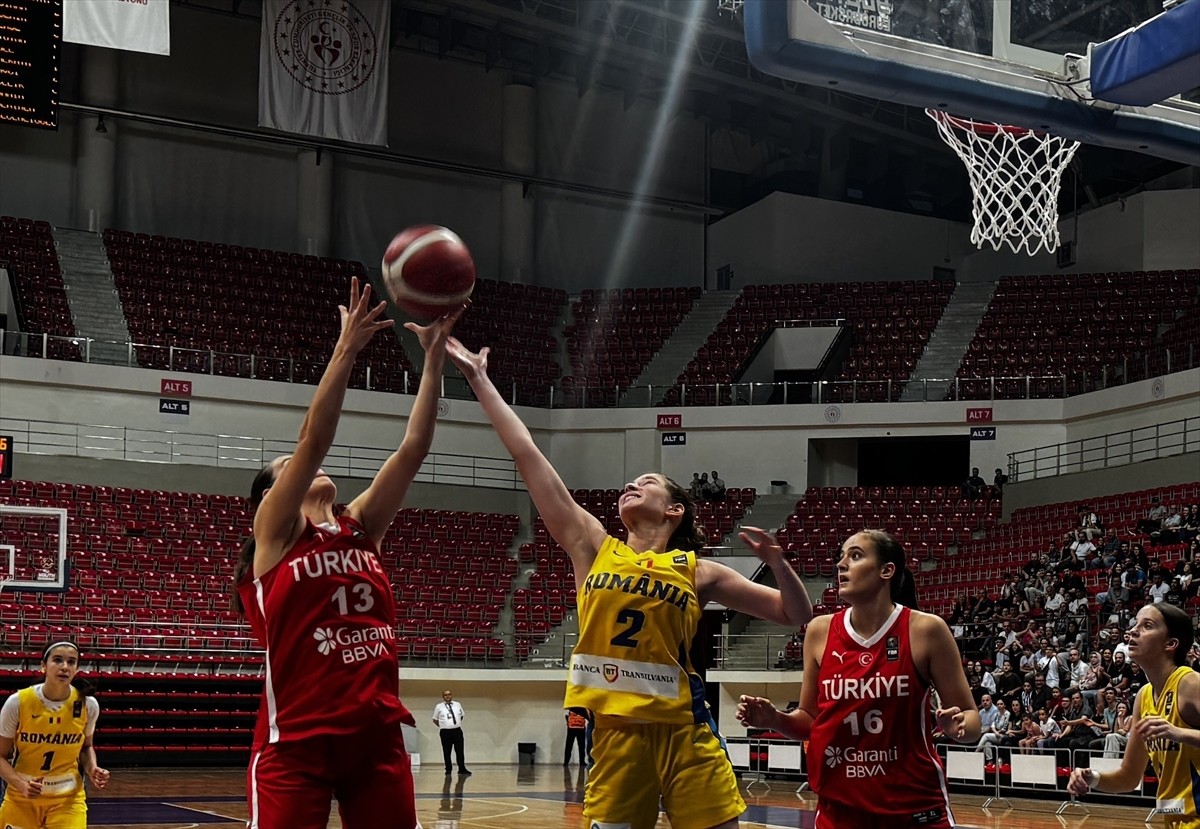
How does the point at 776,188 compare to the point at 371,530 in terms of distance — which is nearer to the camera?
the point at 371,530

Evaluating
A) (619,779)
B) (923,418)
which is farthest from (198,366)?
(619,779)

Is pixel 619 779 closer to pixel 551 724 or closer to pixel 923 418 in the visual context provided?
pixel 551 724

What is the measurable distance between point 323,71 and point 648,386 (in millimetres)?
9169

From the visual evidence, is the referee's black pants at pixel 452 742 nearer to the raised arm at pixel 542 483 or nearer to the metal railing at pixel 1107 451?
the metal railing at pixel 1107 451

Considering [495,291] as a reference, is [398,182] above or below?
above

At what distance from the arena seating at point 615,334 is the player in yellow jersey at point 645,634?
86.3 ft

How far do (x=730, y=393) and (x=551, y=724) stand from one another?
337 inches

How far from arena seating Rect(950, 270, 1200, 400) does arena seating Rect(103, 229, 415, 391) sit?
1201 cm

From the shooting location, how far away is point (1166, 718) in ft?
18.4

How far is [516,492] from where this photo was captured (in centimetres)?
3045

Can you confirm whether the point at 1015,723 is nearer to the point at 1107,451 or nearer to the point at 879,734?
the point at 1107,451

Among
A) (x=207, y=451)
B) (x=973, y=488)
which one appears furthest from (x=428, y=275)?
(x=973, y=488)

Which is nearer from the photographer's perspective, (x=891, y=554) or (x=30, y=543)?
(x=891, y=554)

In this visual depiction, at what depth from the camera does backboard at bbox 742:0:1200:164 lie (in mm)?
7320
